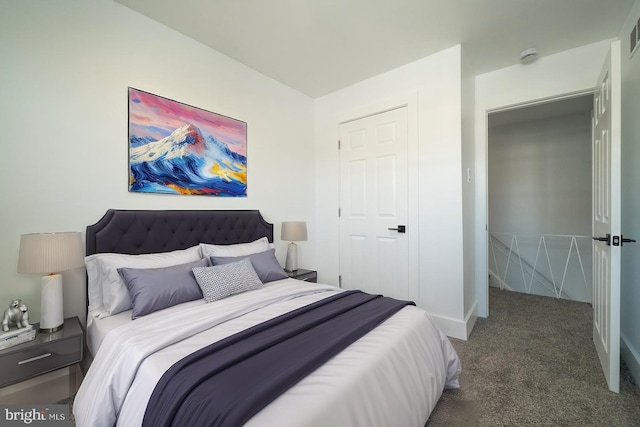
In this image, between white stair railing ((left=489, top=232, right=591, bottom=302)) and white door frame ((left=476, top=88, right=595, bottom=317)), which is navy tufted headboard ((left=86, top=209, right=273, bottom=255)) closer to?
white door frame ((left=476, top=88, right=595, bottom=317))

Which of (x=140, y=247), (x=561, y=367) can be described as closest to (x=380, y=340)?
(x=561, y=367)

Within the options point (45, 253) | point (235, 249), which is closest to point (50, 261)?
point (45, 253)

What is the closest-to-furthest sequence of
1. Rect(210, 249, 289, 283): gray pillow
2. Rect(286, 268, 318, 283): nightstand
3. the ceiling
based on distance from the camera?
the ceiling
Rect(210, 249, 289, 283): gray pillow
Rect(286, 268, 318, 283): nightstand

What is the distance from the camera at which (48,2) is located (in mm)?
1785

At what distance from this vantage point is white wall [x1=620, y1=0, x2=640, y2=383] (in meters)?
1.93

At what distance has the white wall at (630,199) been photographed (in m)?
1.93

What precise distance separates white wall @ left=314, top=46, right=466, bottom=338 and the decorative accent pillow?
1.69 metres

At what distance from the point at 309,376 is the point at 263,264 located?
143 cm

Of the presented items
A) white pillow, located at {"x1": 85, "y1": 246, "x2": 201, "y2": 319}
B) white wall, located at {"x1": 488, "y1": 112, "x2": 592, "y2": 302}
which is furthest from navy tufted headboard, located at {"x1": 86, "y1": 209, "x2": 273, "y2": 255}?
white wall, located at {"x1": 488, "y1": 112, "x2": 592, "y2": 302}

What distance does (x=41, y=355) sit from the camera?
58.3 inches

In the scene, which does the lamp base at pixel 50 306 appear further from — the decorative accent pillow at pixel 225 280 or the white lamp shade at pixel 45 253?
the decorative accent pillow at pixel 225 280

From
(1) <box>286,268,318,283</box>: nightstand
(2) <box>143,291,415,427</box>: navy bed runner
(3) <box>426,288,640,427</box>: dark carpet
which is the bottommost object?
(3) <box>426,288,640,427</box>: dark carpet

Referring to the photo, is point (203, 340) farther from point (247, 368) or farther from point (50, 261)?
point (50, 261)

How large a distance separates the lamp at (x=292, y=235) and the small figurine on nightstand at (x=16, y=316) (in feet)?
6.54
